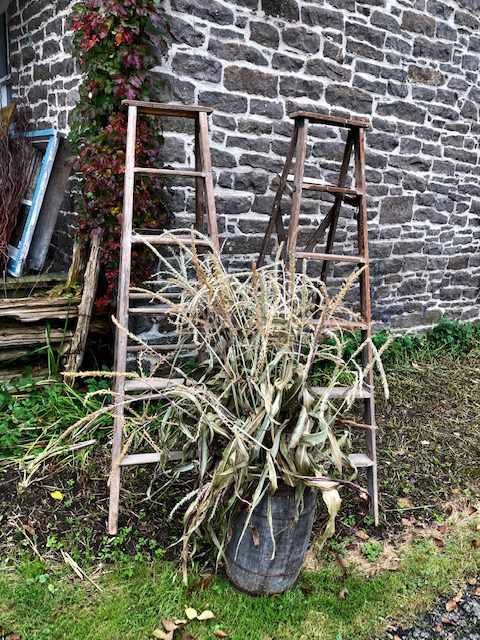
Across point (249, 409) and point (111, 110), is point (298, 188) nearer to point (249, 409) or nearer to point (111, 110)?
point (249, 409)

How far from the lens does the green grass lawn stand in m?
2.13

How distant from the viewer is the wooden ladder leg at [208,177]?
9.42ft

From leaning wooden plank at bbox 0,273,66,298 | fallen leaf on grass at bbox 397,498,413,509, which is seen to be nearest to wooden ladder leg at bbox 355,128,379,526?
fallen leaf on grass at bbox 397,498,413,509

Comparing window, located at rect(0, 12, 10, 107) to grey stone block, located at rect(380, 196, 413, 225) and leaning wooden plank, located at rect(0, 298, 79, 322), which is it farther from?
grey stone block, located at rect(380, 196, 413, 225)

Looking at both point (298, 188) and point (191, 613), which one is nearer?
point (191, 613)

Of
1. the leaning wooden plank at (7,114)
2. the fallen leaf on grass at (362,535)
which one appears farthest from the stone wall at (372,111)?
the fallen leaf on grass at (362,535)

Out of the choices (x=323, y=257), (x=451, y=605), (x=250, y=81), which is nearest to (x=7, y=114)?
(x=250, y=81)

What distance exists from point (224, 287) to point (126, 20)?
2056mm

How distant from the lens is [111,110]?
3.52 meters

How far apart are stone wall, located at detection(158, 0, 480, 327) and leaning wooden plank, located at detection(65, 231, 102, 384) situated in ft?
2.74

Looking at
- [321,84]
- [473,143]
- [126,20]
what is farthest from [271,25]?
[473,143]

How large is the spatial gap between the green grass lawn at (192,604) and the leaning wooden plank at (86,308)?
5.05 ft

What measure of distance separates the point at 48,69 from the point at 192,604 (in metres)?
4.00

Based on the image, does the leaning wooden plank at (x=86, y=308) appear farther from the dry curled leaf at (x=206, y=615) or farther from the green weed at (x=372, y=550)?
Result: the green weed at (x=372, y=550)
